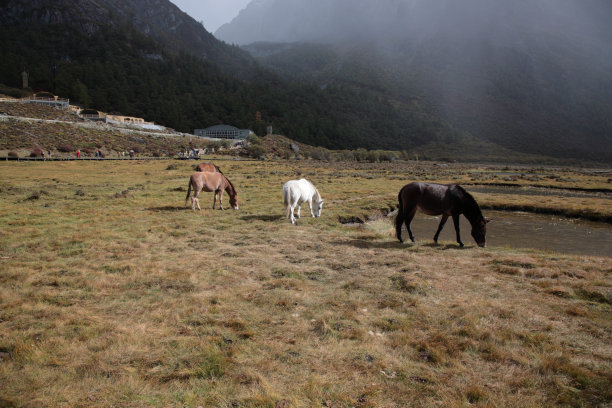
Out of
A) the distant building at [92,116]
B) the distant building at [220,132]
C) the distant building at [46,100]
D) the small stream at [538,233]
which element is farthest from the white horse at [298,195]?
the distant building at [220,132]

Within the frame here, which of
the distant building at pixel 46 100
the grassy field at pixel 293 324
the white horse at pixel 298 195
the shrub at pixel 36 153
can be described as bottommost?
the grassy field at pixel 293 324

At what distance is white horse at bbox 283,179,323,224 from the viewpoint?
14844 mm

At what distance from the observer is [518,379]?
177 inches

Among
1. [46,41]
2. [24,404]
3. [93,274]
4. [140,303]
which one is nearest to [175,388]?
[24,404]

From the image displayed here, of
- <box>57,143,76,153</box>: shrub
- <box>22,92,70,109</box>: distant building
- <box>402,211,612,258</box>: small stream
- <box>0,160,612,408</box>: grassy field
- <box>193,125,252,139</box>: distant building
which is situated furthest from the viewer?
<box>193,125,252,139</box>: distant building

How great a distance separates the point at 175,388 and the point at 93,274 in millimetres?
5720

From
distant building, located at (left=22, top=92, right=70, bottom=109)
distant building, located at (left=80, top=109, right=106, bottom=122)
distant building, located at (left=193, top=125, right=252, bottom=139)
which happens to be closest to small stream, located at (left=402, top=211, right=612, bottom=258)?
distant building, located at (left=80, top=109, right=106, bottom=122)

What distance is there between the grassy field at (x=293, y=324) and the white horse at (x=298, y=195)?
3.52 m

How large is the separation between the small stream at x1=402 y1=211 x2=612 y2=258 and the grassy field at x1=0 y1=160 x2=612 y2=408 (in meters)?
4.78

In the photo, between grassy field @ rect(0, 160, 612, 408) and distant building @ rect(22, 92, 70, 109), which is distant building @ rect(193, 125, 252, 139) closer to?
distant building @ rect(22, 92, 70, 109)

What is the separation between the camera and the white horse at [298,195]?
1484cm

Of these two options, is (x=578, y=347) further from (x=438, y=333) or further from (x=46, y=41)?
(x=46, y=41)

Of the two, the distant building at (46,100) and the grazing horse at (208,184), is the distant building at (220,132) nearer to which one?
the distant building at (46,100)

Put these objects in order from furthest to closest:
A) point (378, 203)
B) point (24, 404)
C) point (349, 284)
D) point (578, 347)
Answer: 1. point (378, 203)
2. point (349, 284)
3. point (578, 347)
4. point (24, 404)
